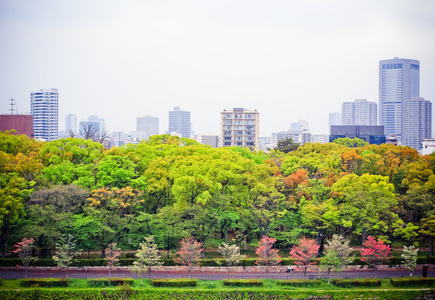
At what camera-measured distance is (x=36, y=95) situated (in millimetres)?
186250

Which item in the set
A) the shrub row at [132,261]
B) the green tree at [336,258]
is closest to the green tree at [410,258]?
the shrub row at [132,261]

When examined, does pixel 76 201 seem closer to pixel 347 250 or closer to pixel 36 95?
pixel 347 250

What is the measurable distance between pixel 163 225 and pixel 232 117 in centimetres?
8260

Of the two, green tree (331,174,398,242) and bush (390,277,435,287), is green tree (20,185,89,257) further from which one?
bush (390,277,435,287)

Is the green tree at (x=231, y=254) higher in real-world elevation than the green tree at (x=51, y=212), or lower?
lower

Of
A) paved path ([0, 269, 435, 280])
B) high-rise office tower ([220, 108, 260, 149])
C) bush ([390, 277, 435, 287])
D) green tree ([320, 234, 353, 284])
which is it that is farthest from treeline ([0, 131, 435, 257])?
high-rise office tower ([220, 108, 260, 149])

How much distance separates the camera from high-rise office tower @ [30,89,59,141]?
185 meters

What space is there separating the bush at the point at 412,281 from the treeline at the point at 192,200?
14.7 ft

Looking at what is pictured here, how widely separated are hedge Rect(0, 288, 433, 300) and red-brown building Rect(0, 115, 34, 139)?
2910 inches

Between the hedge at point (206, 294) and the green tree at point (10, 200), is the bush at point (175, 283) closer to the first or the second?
the hedge at point (206, 294)

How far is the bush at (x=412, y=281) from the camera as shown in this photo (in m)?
35.7

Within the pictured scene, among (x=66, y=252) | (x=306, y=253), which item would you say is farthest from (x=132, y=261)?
(x=306, y=253)

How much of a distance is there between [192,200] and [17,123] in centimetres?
7171

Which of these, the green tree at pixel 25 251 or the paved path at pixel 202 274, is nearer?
the green tree at pixel 25 251
